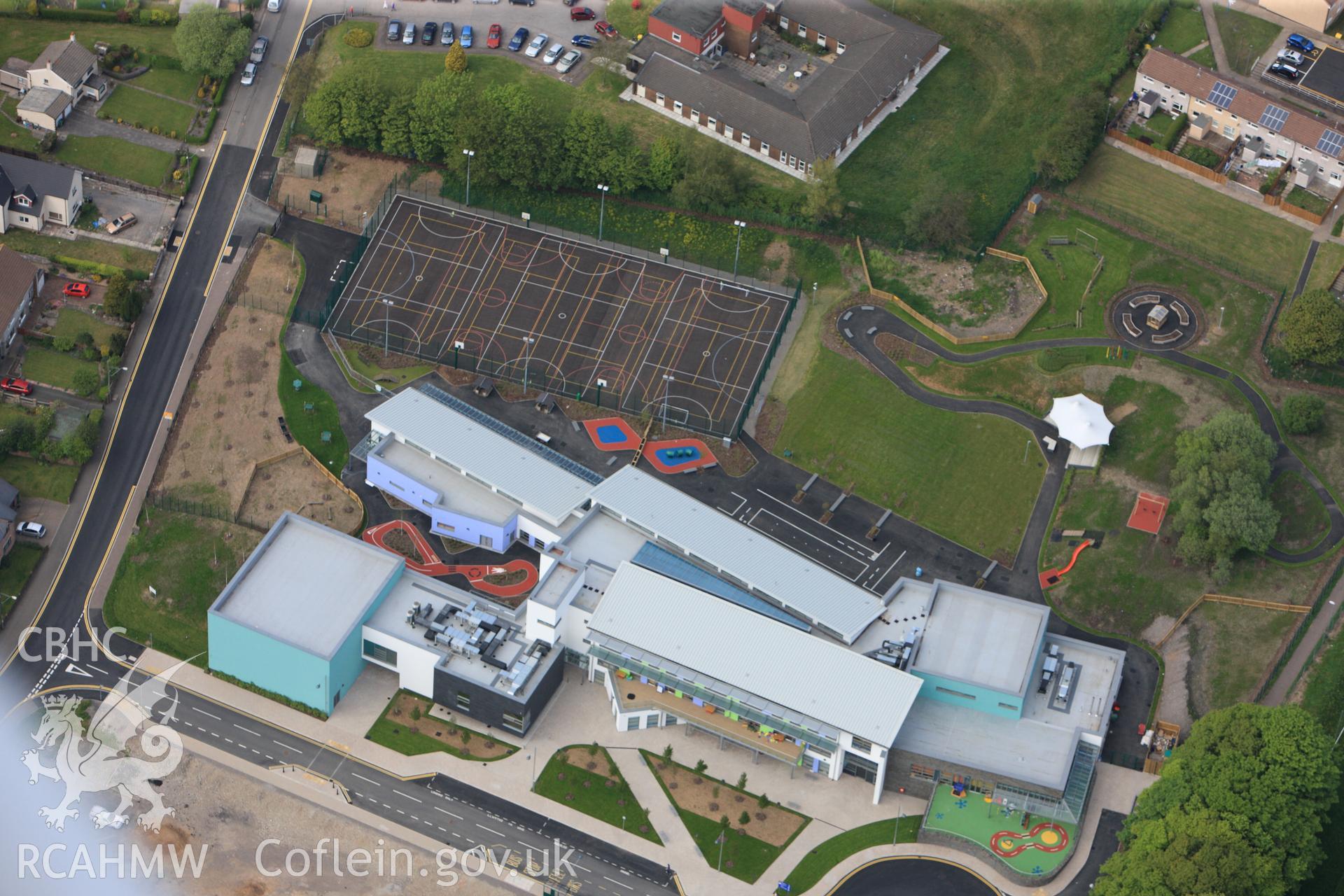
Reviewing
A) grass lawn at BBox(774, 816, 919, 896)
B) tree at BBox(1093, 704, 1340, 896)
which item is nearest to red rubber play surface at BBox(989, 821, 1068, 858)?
tree at BBox(1093, 704, 1340, 896)

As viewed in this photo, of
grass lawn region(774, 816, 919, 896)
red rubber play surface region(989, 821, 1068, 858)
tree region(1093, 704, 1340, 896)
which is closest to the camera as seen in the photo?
tree region(1093, 704, 1340, 896)

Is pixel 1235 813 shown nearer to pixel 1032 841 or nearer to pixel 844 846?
pixel 1032 841

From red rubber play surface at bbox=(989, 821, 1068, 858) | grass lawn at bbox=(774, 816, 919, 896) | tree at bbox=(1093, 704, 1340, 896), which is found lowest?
grass lawn at bbox=(774, 816, 919, 896)

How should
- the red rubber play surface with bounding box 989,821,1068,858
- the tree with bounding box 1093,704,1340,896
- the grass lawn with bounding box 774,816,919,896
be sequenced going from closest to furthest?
the tree with bounding box 1093,704,1340,896 → the grass lawn with bounding box 774,816,919,896 → the red rubber play surface with bounding box 989,821,1068,858

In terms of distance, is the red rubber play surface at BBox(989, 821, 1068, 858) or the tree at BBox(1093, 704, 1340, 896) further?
the red rubber play surface at BBox(989, 821, 1068, 858)

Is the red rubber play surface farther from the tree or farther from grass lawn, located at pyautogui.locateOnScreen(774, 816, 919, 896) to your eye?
grass lawn, located at pyautogui.locateOnScreen(774, 816, 919, 896)

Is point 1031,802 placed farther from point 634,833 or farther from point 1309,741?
point 634,833
